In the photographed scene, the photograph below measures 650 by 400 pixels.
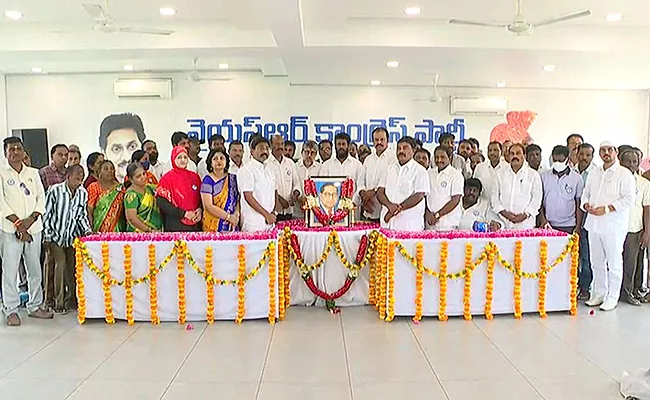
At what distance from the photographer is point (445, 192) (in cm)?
565

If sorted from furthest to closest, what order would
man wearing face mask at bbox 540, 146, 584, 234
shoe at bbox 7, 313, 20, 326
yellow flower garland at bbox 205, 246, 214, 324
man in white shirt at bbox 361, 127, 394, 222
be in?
man in white shirt at bbox 361, 127, 394, 222 < man wearing face mask at bbox 540, 146, 584, 234 < shoe at bbox 7, 313, 20, 326 < yellow flower garland at bbox 205, 246, 214, 324

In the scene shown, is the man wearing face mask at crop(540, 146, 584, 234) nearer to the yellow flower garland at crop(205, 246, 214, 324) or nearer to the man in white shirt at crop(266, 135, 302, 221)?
the man in white shirt at crop(266, 135, 302, 221)

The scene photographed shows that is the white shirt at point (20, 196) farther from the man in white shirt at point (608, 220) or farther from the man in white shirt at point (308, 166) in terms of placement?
the man in white shirt at point (608, 220)

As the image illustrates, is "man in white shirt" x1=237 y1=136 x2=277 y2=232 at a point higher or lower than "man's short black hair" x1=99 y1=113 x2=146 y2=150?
lower

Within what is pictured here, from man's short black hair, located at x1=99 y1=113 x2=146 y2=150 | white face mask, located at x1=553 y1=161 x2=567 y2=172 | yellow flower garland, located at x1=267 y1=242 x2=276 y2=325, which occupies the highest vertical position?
man's short black hair, located at x1=99 y1=113 x2=146 y2=150

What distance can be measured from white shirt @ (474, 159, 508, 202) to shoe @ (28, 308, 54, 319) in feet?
14.7

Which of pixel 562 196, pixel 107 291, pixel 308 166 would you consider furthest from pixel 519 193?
pixel 107 291

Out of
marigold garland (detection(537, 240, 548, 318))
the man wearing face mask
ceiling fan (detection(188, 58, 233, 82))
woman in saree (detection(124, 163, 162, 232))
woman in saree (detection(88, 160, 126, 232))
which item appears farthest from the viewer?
ceiling fan (detection(188, 58, 233, 82))

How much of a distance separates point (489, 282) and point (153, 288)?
2904 millimetres

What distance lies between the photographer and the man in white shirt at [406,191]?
5379 mm

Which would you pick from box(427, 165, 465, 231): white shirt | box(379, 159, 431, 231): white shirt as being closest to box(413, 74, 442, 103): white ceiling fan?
box(427, 165, 465, 231): white shirt

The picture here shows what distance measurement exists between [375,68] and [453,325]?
210 inches

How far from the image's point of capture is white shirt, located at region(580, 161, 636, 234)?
520 cm

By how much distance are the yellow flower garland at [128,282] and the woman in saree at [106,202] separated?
0.70m
